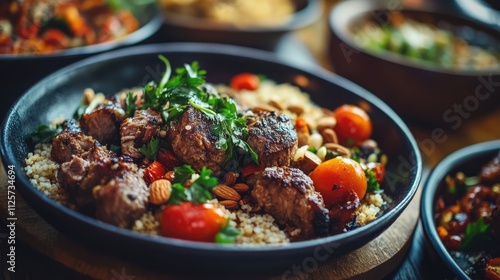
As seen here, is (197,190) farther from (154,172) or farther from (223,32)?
(223,32)

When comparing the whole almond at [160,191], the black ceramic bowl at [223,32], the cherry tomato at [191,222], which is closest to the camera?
the cherry tomato at [191,222]

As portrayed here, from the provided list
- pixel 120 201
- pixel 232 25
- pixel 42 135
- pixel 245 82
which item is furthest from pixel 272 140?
pixel 232 25

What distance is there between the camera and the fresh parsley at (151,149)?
287cm

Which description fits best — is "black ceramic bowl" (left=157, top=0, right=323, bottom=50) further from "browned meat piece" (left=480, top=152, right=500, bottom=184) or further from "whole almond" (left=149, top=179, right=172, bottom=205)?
"whole almond" (left=149, top=179, right=172, bottom=205)

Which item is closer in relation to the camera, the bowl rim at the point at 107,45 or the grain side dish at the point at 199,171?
the grain side dish at the point at 199,171

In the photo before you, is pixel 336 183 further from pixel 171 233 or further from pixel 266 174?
pixel 171 233

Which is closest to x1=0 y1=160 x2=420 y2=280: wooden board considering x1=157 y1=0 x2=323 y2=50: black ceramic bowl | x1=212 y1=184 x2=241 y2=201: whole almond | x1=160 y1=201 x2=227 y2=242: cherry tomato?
x1=160 y1=201 x2=227 y2=242: cherry tomato

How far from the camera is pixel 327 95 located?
4.05 m

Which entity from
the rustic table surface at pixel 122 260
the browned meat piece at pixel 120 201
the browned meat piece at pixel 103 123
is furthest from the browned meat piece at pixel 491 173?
the browned meat piece at pixel 103 123

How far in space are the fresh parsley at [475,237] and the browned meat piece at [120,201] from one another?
1.99m

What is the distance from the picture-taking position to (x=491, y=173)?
11.7ft

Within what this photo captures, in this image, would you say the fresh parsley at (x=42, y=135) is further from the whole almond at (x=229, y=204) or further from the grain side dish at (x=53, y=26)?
the grain side dish at (x=53, y=26)

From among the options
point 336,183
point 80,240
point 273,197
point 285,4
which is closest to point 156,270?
point 80,240

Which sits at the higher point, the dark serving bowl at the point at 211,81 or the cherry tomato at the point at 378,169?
the dark serving bowl at the point at 211,81
